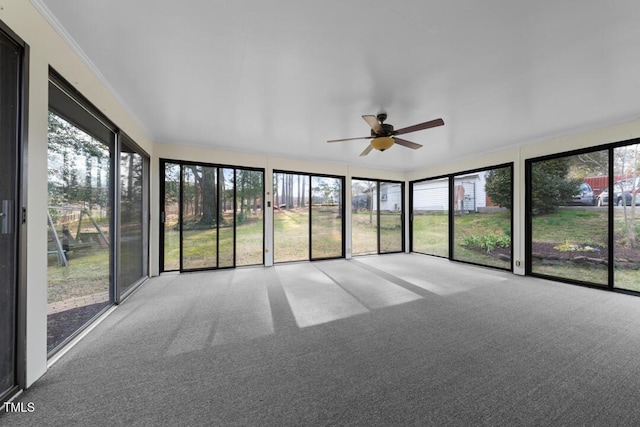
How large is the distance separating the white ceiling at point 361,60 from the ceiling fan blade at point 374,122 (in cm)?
29

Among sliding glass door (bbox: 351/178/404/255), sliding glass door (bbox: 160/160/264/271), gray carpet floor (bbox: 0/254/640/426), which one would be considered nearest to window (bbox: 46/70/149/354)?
gray carpet floor (bbox: 0/254/640/426)

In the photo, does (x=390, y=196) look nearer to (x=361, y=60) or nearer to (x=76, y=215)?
(x=361, y=60)

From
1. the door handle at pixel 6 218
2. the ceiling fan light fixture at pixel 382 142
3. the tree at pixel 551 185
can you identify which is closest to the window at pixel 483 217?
the tree at pixel 551 185

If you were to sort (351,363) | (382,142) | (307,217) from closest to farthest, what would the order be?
(351,363)
(382,142)
(307,217)

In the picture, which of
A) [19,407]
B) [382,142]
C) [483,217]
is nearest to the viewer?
[19,407]

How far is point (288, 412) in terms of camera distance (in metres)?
1.41

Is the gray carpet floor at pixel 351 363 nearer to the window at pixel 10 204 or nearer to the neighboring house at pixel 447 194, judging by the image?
the window at pixel 10 204

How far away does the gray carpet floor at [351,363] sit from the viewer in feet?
4.60

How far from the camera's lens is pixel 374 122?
2.79m

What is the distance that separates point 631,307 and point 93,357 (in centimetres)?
603

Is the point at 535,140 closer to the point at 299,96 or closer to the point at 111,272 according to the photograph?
the point at 299,96

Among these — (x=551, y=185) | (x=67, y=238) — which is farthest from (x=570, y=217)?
(x=67, y=238)

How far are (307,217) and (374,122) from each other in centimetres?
350

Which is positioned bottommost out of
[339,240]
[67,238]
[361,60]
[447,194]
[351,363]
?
[351,363]
